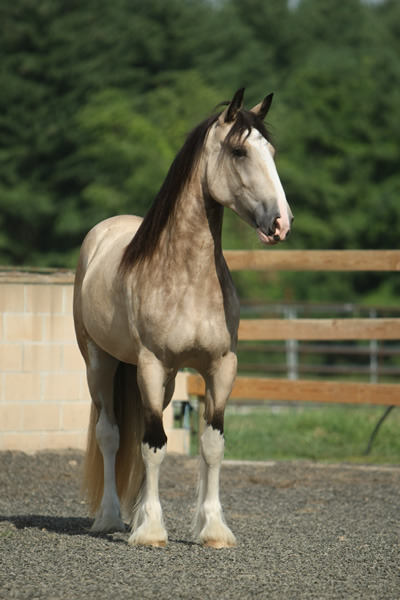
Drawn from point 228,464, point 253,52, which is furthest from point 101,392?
point 253,52

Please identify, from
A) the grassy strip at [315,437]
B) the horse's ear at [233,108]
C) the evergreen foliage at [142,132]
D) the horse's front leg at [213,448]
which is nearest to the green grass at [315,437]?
the grassy strip at [315,437]

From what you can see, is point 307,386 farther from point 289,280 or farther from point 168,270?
point 289,280

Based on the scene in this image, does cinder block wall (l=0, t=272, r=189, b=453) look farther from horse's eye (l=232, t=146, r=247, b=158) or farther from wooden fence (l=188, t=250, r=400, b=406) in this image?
horse's eye (l=232, t=146, r=247, b=158)

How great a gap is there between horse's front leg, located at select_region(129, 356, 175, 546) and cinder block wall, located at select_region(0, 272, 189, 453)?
3.48 metres

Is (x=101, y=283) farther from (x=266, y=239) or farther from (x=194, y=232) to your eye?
(x=266, y=239)

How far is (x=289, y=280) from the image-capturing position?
94.9ft

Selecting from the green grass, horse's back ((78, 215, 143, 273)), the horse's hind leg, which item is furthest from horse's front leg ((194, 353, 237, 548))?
the green grass

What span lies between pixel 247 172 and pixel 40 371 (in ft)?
13.8

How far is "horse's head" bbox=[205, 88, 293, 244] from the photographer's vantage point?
4285mm

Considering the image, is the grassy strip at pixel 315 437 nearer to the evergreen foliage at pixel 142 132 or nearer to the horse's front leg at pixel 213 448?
the horse's front leg at pixel 213 448

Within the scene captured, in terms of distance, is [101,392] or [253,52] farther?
[253,52]

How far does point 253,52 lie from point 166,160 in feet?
34.5

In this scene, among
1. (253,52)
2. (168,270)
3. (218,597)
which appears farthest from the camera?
(253,52)

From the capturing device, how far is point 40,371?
816 cm
